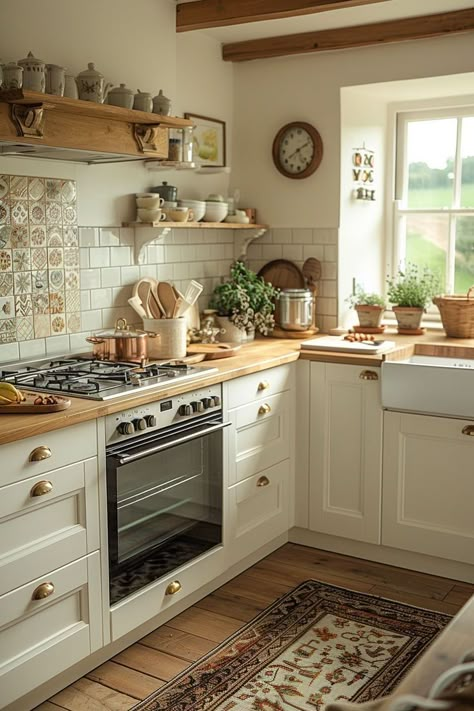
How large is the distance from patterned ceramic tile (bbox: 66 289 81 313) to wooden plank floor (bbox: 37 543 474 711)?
134 cm

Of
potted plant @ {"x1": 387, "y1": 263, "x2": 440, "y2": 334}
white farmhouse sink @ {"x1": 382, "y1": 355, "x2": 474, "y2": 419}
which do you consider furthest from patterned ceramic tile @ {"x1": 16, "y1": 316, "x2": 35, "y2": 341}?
potted plant @ {"x1": 387, "y1": 263, "x2": 440, "y2": 334}

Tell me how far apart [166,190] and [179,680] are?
2.16m

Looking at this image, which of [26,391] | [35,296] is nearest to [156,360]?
[35,296]

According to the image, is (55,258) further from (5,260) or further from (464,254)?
(464,254)

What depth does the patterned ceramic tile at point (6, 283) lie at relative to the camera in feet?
10.4

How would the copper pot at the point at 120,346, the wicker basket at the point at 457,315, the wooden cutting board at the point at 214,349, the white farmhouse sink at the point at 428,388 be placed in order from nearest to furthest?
1. the copper pot at the point at 120,346
2. the white farmhouse sink at the point at 428,388
3. the wooden cutting board at the point at 214,349
4. the wicker basket at the point at 457,315

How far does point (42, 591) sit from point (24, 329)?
1.14 metres

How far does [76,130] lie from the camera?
2.98m

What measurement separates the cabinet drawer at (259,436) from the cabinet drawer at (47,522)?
35.6 inches

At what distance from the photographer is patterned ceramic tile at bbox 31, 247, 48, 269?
10.8 ft

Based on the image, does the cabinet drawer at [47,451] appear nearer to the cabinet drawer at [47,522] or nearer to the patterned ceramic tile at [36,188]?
the cabinet drawer at [47,522]

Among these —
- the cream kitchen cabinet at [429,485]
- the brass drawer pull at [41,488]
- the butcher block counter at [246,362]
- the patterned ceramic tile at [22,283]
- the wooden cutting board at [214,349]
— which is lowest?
the cream kitchen cabinet at [429,485]

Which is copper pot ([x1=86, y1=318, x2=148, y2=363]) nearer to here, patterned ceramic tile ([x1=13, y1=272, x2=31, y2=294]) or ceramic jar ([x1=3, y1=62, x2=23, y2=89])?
patterned ceramic tile ([x1=13, y1=272, x2=31, y2=294])

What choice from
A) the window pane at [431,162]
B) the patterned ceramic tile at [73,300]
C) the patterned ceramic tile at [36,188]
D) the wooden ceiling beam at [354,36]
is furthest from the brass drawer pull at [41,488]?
the window pane at [431,162]
